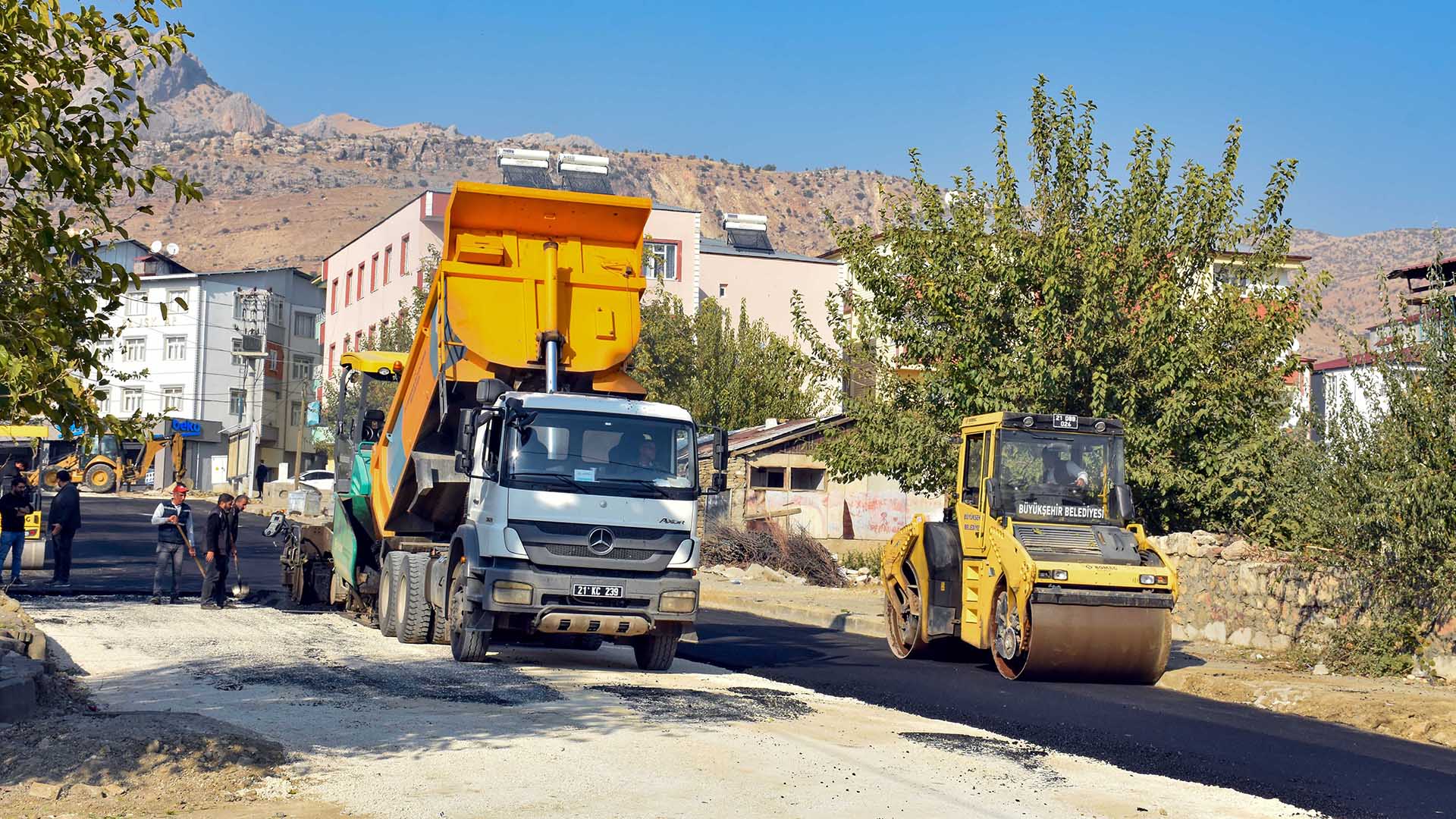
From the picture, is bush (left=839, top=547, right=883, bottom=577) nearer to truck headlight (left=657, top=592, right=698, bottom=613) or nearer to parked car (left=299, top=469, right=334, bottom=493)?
parked car (left=299, top=469, right=334, bottom=493)

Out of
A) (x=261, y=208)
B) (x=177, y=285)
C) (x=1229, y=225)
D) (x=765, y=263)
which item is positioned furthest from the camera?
(x=261, y=208)

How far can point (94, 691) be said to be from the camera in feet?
38.2

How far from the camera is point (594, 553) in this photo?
13.9 meters

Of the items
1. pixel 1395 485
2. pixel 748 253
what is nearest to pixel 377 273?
pixel 748 253

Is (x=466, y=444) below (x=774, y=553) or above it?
above

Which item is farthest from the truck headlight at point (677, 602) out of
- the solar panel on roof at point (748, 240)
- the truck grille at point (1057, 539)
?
the solar panel on roof at point (748, 240)

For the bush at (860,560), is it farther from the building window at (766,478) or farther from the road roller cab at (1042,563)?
the road roller cab at (1042,563)

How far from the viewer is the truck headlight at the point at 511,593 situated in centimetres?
1364

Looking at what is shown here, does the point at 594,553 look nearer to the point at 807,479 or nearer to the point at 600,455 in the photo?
the point at 600,455

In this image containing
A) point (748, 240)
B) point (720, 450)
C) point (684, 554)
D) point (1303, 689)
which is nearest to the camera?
point (1303, 689)

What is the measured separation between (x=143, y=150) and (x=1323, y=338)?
13756cm

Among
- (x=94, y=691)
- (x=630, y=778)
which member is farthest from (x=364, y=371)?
(x=630, y=778)

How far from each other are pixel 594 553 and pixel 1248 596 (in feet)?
31.0

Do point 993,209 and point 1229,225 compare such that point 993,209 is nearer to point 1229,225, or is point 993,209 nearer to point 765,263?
point 1229,225
